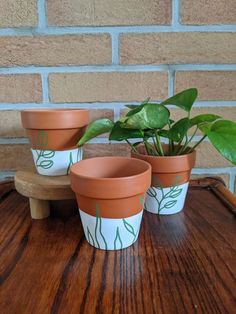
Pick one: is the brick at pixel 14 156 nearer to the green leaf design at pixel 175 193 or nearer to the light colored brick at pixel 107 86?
the light colored brick at pixel 107 86

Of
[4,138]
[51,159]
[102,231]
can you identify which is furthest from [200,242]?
[4,138]

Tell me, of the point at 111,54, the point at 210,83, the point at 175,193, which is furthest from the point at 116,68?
the point at 175,193

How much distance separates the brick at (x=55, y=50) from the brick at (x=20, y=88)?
34mm

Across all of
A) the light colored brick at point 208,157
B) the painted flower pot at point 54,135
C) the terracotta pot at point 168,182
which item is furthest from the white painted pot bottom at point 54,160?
the light colored brick at point 208,157

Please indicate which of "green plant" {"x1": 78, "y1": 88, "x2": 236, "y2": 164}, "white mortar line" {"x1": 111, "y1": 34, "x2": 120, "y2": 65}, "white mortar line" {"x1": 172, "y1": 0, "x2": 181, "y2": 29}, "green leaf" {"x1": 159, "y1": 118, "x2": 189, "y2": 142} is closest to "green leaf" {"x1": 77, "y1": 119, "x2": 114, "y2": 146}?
"green plant" {"x1": 78, "y1": 88, "x2": 236, "y2": 164}

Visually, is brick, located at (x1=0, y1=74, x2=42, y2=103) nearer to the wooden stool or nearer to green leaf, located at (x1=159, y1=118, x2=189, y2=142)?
the wooden stool

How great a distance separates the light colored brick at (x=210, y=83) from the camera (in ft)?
2.34

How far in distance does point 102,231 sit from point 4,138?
17.3 inches

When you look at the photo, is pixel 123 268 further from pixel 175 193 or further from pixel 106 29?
pixel 106 29

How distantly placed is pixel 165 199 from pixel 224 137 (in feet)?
0.58

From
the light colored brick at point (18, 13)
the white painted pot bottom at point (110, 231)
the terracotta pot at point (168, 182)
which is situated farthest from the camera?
the light colored brick at point (18, 13)

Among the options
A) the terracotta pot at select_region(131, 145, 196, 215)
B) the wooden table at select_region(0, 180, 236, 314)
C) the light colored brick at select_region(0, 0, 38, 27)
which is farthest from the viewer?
the light colored brick at select_region(0, 0, 38, 27)

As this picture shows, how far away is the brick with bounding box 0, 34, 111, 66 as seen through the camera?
0.69m

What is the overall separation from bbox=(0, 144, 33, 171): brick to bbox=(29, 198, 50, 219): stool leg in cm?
23
